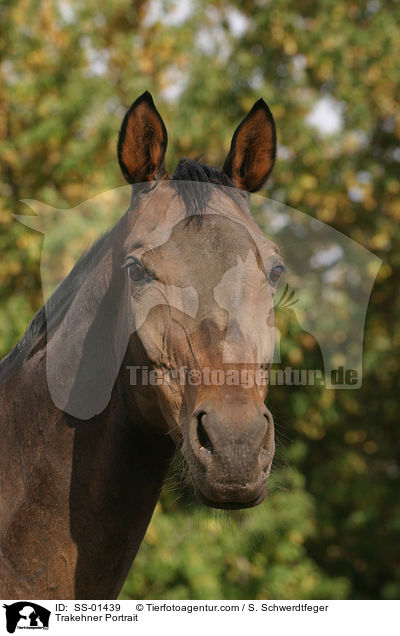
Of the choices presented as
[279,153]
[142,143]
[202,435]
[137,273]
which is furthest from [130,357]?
[279,153]

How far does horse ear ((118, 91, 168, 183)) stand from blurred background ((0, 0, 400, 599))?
22.1 ft

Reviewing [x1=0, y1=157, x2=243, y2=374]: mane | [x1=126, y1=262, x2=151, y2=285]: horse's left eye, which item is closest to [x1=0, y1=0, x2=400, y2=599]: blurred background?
[x1=0, y1=157, x2=243, y2=374]: mane

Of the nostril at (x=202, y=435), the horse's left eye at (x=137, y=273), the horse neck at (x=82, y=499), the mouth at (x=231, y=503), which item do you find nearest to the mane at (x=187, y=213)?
the horse's left eye at (x=137, y=273)

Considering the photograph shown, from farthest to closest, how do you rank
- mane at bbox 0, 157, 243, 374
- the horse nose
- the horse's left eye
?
mane at bbox 0, 157, 243, 374 → the horse's left eye → the horse nose

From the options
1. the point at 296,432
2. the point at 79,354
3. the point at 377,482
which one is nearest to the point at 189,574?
the point at 296,432

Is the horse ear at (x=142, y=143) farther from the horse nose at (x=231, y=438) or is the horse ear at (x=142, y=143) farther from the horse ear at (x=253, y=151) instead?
the horse nose at (x=231, y=438)

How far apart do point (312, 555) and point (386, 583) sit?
4.84 ft

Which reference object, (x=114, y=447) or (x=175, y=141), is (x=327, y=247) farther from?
(x=114, y=447)

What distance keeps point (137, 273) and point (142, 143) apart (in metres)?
0.70

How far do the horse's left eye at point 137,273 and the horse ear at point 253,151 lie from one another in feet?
2.34

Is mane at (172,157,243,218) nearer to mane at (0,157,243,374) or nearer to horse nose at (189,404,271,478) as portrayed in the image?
mane at (0,157,243,374)

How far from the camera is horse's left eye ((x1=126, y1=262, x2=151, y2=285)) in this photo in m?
2.56

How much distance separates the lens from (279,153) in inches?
412
